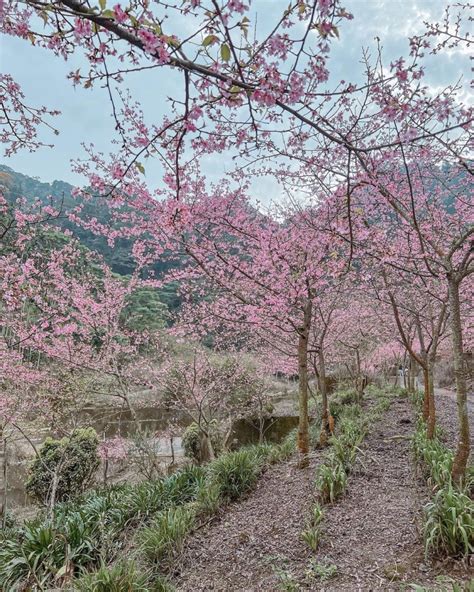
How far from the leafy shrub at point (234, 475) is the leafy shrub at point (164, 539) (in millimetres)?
1095

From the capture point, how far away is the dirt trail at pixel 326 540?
2.90m

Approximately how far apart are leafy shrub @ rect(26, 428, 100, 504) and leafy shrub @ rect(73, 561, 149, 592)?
16.5ft

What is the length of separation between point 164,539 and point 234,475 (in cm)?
169

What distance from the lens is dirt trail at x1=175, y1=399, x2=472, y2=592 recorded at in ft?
9.52

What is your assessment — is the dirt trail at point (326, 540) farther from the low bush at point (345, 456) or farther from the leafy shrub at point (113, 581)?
the leafy shrub at point (113, 581)

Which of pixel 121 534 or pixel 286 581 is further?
pixel 121 534

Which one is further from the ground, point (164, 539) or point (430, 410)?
point (430, 410)

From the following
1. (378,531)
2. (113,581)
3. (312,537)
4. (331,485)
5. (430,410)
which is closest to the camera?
(113,581)

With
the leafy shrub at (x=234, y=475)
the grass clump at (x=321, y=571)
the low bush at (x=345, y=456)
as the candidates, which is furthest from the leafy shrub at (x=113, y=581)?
the low bush at (x=345, y=456)

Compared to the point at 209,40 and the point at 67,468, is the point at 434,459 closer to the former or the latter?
the point at 209,40

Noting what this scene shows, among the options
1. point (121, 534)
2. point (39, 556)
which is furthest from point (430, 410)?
point (39, 556)

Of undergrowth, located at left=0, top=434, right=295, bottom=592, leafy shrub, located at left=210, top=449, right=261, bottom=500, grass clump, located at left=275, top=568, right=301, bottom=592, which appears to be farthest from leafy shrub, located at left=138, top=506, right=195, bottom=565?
grass clump, located at left=275, top=568, right=301, bottom=592

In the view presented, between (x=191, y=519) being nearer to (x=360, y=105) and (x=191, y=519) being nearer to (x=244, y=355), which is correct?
(x=360, y=105)

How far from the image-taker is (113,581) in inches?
116
